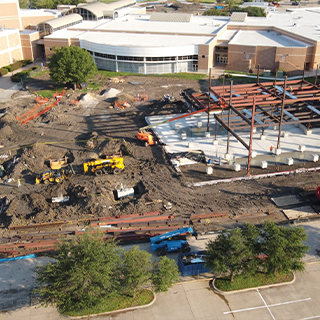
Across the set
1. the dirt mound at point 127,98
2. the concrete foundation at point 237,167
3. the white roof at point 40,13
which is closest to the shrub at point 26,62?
the white roof at point 40,13

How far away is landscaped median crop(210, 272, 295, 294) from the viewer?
73.5 feet

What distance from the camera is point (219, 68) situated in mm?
64375

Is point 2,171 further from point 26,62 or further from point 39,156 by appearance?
point 26,62

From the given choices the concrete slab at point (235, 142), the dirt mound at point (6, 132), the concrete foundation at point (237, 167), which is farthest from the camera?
the dirt mound at point (6, 132)

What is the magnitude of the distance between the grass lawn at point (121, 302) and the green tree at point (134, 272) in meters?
0.55

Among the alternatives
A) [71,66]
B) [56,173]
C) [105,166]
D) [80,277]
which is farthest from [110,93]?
[80,277]

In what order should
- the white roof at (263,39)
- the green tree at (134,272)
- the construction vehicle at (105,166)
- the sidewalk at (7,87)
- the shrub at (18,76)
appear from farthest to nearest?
the white roof at (263,39), the shrub at (18,76), the sidewalk at (7,87), the construction vehicle at (105,166), the green tree at (134,272)

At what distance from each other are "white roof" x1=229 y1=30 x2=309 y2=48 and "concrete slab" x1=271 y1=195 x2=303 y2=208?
38.1 meters

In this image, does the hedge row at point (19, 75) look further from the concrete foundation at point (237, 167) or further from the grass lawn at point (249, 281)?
the grass lawn at point (249, 281)

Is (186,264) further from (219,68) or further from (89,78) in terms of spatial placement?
(219,68)

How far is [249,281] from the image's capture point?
22844mm

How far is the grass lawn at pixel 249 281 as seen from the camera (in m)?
22.5

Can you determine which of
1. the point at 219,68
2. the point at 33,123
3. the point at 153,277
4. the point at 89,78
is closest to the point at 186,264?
the point at 153,277

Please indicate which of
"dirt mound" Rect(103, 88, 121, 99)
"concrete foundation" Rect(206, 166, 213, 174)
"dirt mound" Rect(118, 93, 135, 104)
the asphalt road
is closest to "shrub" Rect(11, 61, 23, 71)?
"dirt mound" Rect(103, 88, 121, 99)
